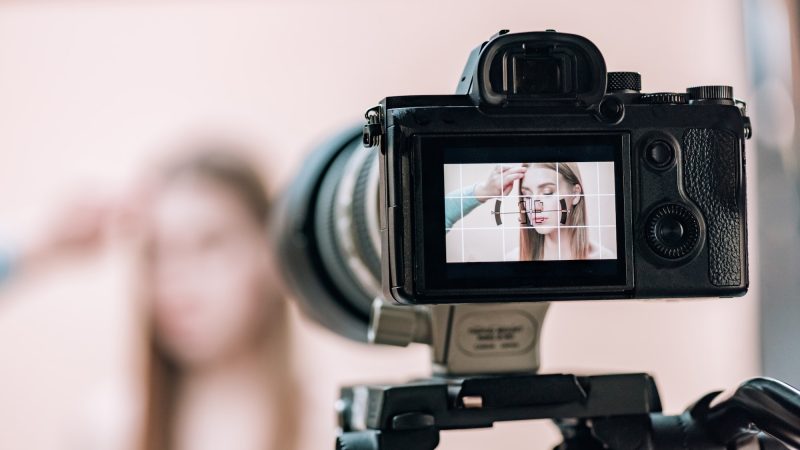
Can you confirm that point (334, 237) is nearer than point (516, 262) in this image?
No

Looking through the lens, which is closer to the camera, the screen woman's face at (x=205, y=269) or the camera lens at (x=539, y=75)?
the camera lens at (x=539, y=75)

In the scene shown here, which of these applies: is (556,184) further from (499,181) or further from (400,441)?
(400,441)

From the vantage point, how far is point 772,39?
5.39ft

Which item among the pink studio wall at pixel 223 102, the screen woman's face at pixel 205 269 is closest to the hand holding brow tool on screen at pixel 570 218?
the screen woman's face at pixel 205 269

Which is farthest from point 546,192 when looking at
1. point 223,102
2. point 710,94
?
point 223,102

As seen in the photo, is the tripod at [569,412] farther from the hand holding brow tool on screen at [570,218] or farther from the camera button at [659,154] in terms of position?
the camera button at [659,154]

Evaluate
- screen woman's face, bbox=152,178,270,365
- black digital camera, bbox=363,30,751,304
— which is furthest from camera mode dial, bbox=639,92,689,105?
screen woman's face, bbox=152,178,270,365

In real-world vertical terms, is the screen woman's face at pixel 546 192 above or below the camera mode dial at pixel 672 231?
above

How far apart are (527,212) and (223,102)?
1.42 metres

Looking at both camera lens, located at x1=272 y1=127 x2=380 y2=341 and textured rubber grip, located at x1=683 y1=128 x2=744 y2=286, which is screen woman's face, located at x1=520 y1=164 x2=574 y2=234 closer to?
textured rubber grip, located at x1=683 y1=128 x2=744 y2=286

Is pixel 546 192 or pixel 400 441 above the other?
pixel 546 192

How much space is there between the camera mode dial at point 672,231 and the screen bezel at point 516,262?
15 mm

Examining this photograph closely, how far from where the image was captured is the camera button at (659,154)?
516mm

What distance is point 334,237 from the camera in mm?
811
